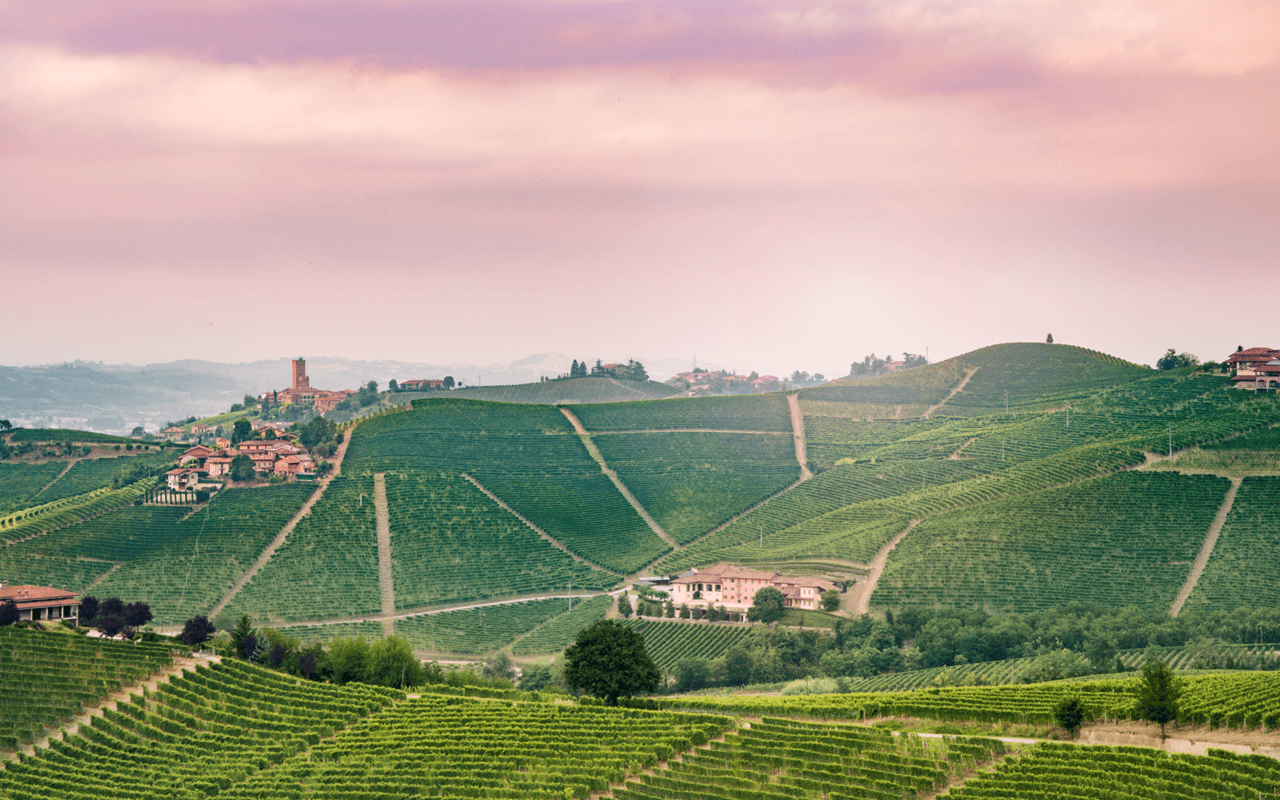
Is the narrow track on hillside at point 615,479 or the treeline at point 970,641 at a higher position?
the narrow track on hillside at point 615,479

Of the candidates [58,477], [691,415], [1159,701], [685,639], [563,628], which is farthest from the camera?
[691,415]

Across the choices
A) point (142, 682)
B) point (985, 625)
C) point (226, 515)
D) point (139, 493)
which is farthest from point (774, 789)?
point (139, 493)

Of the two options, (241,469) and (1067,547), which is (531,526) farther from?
(1067,547)

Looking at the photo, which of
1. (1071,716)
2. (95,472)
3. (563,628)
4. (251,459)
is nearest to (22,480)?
(95,472)

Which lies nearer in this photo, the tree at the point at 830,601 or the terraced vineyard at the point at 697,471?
the tree at the point at 830,601

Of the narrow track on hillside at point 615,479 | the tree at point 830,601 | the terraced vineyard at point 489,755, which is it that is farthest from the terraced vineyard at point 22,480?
the terraced vineyard at point 489,755

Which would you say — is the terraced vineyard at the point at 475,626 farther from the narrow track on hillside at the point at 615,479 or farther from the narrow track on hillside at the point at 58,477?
the narrow track on hillside at the point at 58,477
